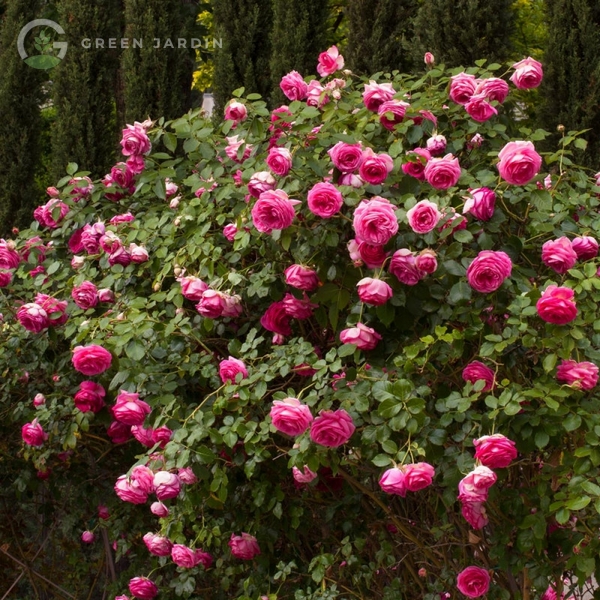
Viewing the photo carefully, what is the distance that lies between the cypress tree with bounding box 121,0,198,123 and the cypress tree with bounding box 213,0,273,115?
510 millimetres

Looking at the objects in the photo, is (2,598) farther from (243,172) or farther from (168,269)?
(243,172)

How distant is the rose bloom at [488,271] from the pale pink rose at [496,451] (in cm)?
36

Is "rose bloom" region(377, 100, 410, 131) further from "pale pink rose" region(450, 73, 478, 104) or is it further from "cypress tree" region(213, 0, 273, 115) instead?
"cypress tree" region(213, 0, 273, 115)

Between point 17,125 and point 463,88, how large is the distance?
27.2 ft

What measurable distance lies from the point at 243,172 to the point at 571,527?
1.28 meters

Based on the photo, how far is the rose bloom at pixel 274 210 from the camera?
2.45 metres

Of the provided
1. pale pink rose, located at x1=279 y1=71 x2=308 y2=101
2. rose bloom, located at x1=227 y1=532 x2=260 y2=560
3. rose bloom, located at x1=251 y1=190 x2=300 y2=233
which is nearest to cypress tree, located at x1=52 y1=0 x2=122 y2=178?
pale pink rose, located at x1=279 y1=71 x2=308 y2=101

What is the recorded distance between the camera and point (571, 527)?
2584 mm

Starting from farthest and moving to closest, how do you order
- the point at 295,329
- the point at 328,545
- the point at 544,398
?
the point at 328,545 < the point at 295,329 < the point at 544,398

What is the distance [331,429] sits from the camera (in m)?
2.36

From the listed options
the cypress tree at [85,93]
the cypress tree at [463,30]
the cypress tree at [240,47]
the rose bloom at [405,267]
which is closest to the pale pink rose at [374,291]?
the rose bloom at [405,267]

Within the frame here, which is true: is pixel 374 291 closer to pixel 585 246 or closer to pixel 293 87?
pixel 585 246

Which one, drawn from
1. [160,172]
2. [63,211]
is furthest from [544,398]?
[63,211]

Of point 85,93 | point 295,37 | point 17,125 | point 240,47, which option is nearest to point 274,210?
point 295,37
